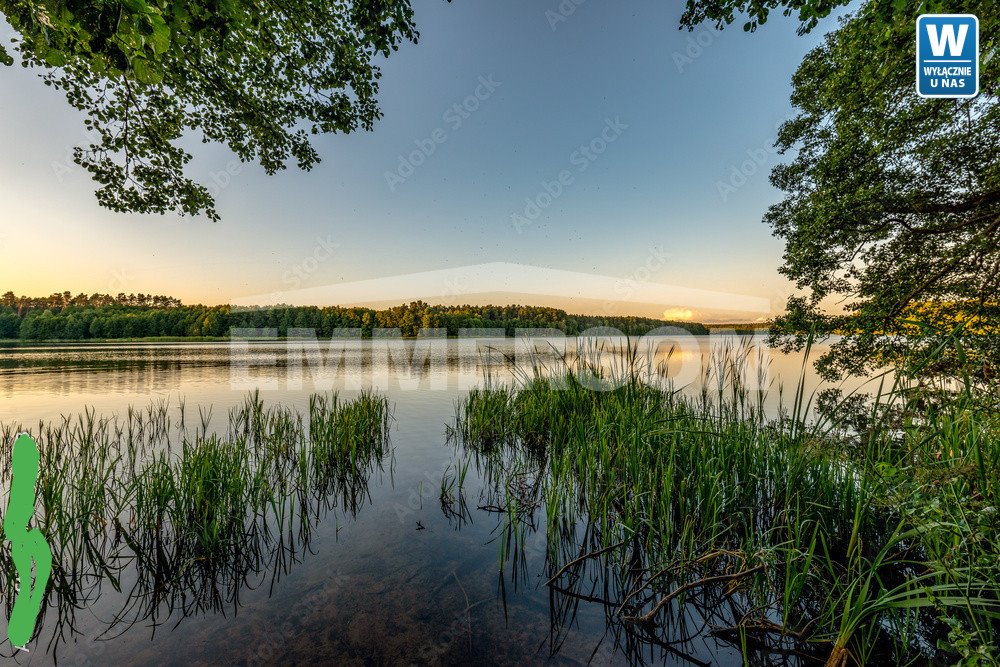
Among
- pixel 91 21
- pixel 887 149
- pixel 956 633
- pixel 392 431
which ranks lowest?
pixel 392 431

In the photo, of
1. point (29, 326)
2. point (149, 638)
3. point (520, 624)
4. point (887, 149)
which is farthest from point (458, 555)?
point (29, 326)

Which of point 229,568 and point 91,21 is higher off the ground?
point 91,21

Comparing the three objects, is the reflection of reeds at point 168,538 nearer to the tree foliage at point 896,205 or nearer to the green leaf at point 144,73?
the green leaf at point 144,73

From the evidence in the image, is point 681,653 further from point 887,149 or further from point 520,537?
point 887,149

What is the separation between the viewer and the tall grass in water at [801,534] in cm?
181

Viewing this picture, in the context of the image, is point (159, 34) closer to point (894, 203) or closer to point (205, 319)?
point (894, 203)

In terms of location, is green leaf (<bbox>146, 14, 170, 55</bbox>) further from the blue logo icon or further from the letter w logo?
the letter w logo

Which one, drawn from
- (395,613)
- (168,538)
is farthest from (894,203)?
(168,538)

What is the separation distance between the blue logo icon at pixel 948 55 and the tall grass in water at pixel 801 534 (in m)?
5.80

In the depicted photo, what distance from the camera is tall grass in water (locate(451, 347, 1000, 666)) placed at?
1.81 m

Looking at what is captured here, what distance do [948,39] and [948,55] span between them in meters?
0.28

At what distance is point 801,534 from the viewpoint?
2910 millimetres

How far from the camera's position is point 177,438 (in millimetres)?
7438

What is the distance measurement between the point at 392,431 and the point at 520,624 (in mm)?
6101
